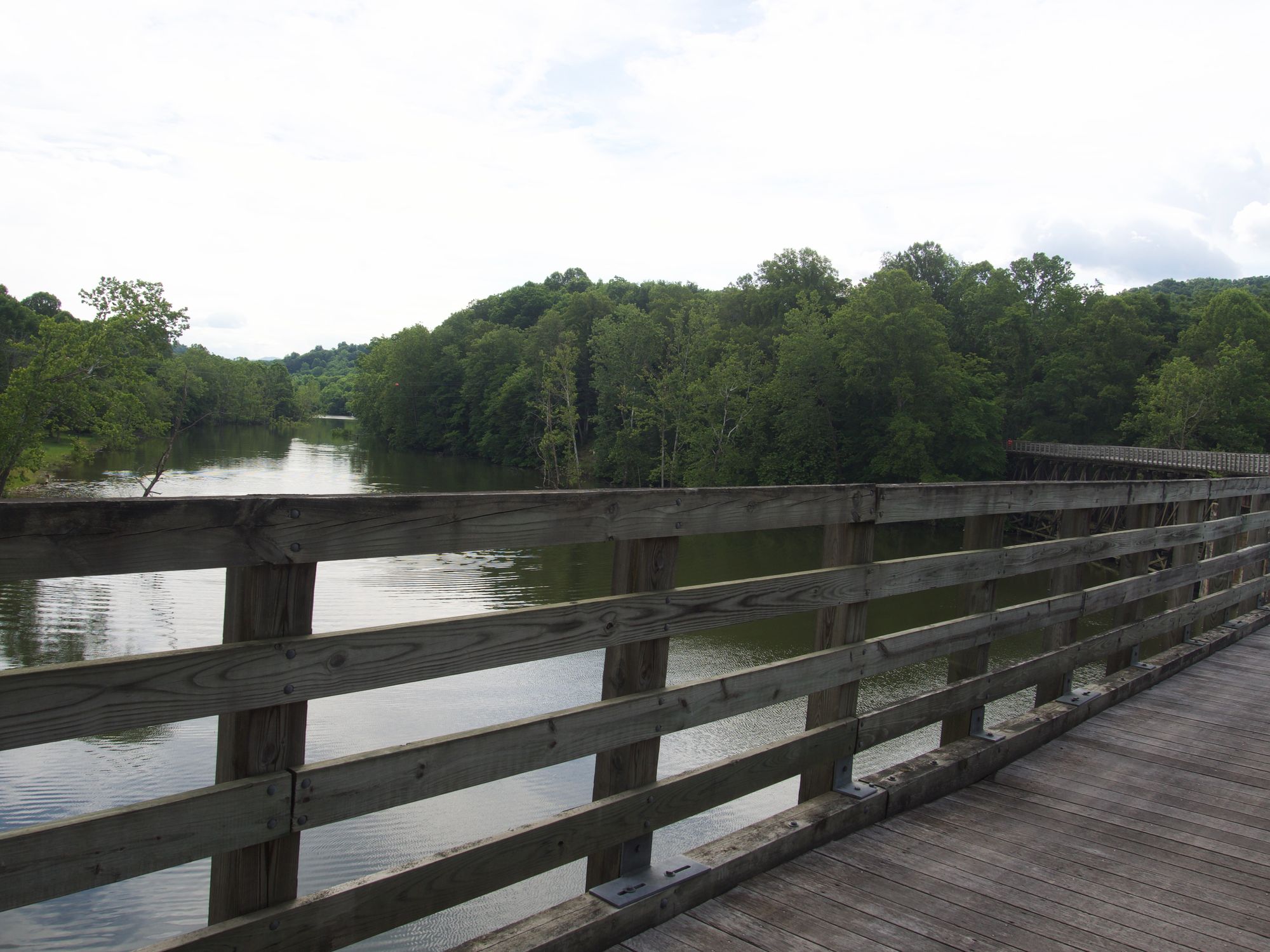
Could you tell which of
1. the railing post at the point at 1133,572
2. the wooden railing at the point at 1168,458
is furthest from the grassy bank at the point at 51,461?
the wooden railing at the point at 1168,458

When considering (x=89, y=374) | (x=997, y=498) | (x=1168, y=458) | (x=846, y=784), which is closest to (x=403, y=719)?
(x=846, y=784)

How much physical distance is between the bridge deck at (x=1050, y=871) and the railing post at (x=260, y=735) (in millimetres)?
946

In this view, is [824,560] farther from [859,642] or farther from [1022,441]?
[1022,441]

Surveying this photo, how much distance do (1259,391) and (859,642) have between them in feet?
179

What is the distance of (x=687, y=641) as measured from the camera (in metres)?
19.0

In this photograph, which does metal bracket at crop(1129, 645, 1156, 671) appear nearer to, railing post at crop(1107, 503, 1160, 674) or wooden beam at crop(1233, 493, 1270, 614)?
railing post at crop(1107, 503, 1160, 674)

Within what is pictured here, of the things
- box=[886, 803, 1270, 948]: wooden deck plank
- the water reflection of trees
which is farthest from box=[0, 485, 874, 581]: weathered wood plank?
the water reflection of trees

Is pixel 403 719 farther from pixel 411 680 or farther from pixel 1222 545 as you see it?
pixel 411 680

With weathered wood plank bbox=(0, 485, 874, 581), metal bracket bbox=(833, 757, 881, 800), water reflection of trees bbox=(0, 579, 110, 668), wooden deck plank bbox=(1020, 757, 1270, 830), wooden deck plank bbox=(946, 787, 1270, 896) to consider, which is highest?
weathered wood plank bbox=(0, 485, 874, 581)

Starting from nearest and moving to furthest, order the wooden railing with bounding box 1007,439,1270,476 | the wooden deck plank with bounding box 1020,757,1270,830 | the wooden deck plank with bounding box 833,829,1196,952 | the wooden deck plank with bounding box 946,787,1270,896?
the wooden deck plank with bounding box 833,829,1196,952
the wooden deck plank with bounding box 946,787,1270,896
the wooden deck plank with bounding box 1020,757,1270,830
the wooden railing with bounding box 1007,439,1270,476

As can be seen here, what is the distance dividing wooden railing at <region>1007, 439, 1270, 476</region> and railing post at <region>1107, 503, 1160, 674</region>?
3302 cm

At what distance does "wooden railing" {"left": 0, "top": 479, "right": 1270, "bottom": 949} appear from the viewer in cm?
150

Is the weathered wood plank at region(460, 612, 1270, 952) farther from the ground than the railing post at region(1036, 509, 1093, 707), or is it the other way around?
the railing post at region(1036, 509, 1093, 707)

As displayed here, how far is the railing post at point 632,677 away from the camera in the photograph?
7.98ft
